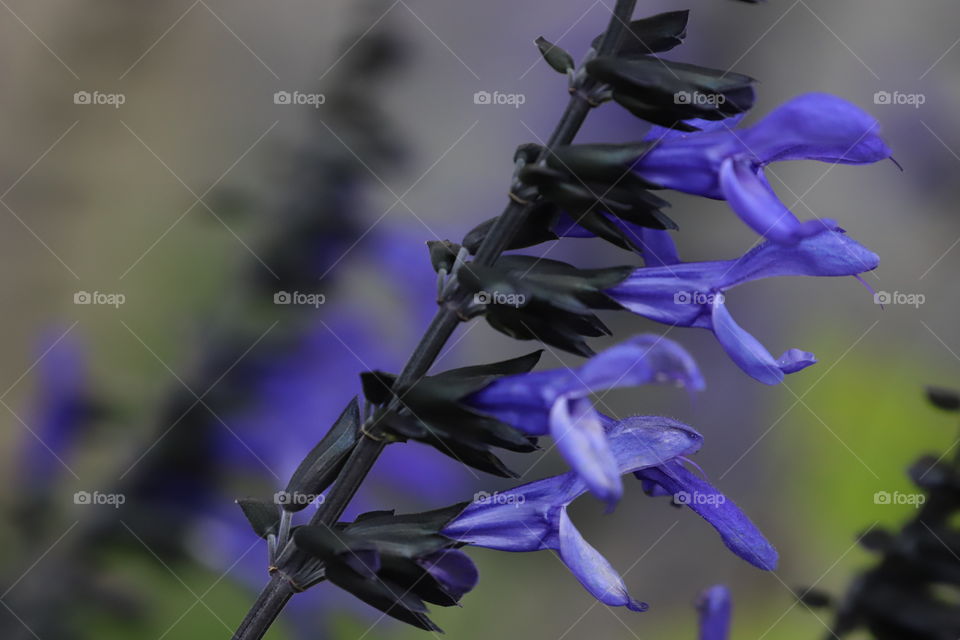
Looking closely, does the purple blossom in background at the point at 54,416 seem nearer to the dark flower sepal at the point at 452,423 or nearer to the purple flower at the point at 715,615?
the dark flower sepal at the point at 452,423

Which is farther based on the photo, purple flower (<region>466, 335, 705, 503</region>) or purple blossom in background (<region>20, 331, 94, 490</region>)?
purple blossom in background (<region>20, 331, 94, 490</region>)

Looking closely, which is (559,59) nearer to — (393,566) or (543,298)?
(543,298)

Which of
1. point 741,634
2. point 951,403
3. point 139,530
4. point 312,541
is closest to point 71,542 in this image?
point 139,530

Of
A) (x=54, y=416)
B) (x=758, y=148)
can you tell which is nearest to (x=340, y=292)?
(x=54, y=416)

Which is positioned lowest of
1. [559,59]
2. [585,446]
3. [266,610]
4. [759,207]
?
[266,610]

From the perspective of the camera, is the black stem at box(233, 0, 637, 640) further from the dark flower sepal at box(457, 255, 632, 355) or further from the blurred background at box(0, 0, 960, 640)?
the blurred background at box(0, 0, 960, 640)

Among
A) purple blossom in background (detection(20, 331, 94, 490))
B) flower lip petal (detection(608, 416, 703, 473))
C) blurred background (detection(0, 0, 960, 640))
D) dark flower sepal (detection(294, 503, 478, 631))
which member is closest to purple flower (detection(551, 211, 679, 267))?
flower lip petal (detection(608, 416, 703, 473))
